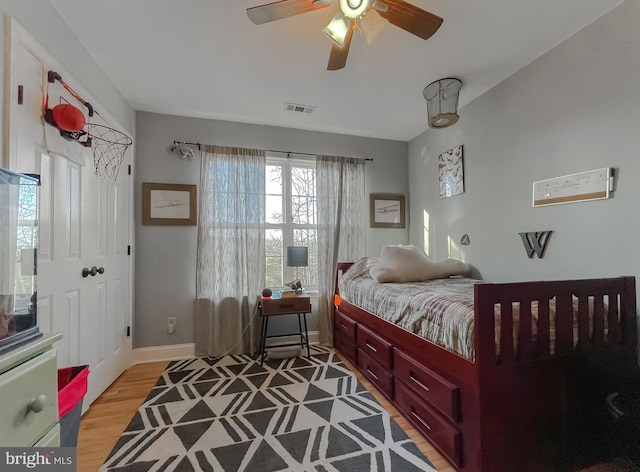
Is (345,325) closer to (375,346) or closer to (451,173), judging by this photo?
(375,346)

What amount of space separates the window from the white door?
1336 mm

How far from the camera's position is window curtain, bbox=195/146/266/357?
280 cm

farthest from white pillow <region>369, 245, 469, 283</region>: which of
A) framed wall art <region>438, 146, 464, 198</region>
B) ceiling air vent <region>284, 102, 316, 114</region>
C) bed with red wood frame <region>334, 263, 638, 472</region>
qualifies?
ceiling air vent <region>284, 102, 316, 114</region>

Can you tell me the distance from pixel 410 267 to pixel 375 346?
0.75 meters

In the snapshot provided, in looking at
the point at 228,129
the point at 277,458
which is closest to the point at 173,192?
the point at 228,129

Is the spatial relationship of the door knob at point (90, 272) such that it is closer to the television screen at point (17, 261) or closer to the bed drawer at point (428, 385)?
the television screen at point (17, 261)

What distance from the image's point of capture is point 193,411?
6.16 feet

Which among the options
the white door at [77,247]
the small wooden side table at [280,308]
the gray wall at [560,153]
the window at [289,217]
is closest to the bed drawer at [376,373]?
the small wooden side table at [280,308]

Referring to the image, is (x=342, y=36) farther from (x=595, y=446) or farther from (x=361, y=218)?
(x=595, y=446)

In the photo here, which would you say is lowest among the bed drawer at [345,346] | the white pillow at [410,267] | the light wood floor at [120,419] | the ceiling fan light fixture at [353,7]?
the light wood floor at [120,419]

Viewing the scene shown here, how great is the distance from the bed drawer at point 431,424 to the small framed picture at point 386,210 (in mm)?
1957

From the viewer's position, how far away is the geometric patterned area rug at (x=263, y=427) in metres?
1.42

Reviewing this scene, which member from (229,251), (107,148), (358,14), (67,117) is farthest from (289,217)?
(358,14)

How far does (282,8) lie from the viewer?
1.34 m
